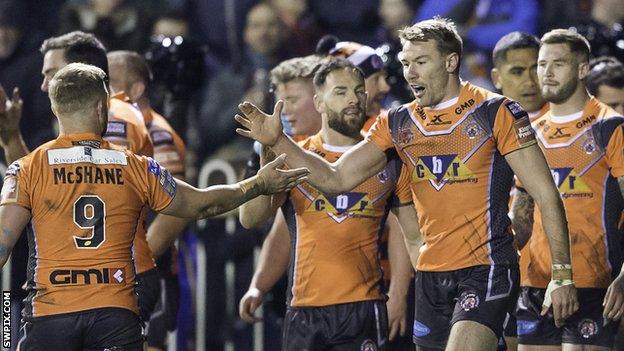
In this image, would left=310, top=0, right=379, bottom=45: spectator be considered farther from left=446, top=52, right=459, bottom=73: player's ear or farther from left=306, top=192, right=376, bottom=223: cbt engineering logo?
left=446, top=52, right=459, bottom=73: player's ear

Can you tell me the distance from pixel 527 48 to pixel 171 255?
2752 mm

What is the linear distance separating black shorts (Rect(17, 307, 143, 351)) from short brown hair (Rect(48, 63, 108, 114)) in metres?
1.00

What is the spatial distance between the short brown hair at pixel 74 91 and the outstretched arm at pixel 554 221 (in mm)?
2115

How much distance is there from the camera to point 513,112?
21.3 feet

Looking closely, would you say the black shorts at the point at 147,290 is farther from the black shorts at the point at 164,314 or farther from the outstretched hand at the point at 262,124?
the outstretched hand at the point at 262,124

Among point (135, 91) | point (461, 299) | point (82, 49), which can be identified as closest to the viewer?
point (461, 299)

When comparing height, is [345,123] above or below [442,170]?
above

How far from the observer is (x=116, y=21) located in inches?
441

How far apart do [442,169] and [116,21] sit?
5338 mm

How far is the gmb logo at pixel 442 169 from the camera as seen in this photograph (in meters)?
6.56

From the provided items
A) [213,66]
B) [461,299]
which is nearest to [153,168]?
[461,299]

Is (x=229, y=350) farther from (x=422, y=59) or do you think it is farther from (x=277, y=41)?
(x=422, y=59)

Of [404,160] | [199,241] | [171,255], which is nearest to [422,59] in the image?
[404,160]

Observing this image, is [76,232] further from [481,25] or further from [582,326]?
[481,25]
